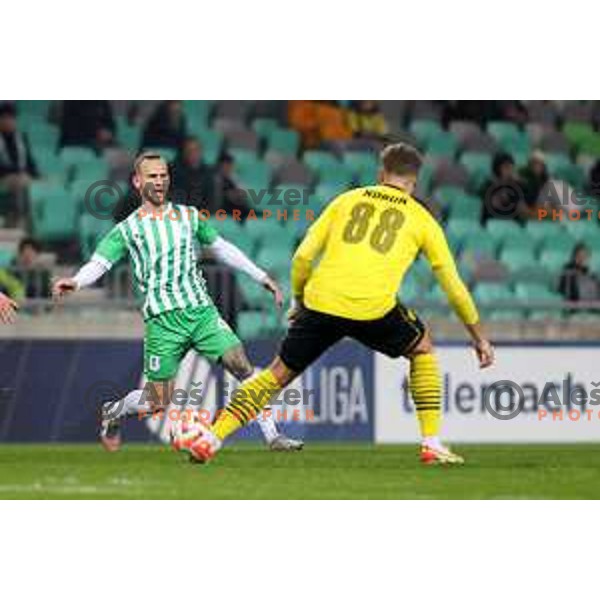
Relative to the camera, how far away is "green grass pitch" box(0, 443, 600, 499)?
520 inches

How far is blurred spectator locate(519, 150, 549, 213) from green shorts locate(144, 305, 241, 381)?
10.9 metres

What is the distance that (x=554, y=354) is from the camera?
69.1 ft

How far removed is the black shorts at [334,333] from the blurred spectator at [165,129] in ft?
39.3

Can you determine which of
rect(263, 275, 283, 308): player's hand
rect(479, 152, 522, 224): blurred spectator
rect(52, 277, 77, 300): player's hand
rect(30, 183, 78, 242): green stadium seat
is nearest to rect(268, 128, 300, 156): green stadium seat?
rect(479, 152, 522, 224): blurred spectator

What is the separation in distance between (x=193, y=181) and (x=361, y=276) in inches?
411

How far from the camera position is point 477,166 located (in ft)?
89.4

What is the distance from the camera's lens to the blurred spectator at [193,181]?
2419cm

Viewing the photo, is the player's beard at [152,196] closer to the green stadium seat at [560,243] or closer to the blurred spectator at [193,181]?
the blurred spectator at [193,181]

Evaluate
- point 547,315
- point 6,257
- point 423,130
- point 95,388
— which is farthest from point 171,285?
point 423,130

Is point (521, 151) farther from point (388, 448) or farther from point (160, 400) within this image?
point (160, 400)

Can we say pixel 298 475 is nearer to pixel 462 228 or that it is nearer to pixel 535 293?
pixel 535 293

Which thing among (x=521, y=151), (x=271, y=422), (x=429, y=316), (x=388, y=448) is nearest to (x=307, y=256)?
(x=271, y=422)

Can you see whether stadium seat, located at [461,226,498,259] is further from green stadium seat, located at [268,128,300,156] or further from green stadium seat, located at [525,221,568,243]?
green stadium seat, located at [268,128,300,156]
